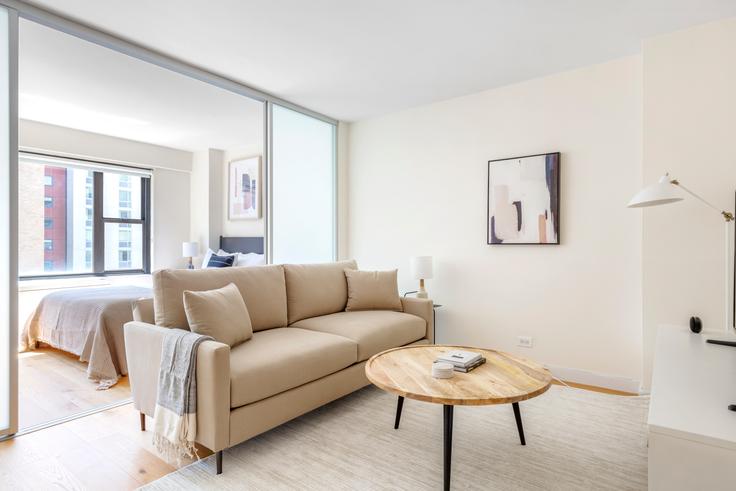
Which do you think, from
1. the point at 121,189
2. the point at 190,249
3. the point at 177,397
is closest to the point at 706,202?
the point at 177,397

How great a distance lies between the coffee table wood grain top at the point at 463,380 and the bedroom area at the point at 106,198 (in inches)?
70.7

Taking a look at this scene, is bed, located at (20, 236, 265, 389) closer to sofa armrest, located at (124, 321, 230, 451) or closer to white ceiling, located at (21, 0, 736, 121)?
sofa armrest, located at (124, 321, 230, 451)

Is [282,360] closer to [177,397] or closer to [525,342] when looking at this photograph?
[177,397]

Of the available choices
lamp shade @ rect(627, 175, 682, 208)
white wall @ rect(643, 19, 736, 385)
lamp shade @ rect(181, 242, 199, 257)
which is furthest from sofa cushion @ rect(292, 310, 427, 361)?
lamp shade @ rect(181, 242, 199, 257)

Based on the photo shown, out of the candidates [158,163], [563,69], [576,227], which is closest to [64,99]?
[158,163]

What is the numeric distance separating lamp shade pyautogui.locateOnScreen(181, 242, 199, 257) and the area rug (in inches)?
160

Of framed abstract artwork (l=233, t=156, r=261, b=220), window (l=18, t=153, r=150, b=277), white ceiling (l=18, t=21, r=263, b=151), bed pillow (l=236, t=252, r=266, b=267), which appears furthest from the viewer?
framed abstract artwork (l=233, t=156, r=261, b=220)

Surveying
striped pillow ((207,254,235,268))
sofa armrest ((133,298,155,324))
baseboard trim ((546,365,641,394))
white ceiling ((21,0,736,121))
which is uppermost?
white ceiling ((21,0,736,121))

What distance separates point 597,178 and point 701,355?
1.67 meters

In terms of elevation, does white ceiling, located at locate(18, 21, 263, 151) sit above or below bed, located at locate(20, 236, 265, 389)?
above

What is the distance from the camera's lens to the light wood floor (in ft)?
6.29

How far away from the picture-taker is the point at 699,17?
2.59 metres

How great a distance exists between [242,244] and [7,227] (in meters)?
3.58

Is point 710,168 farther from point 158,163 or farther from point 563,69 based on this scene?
point 158,163
